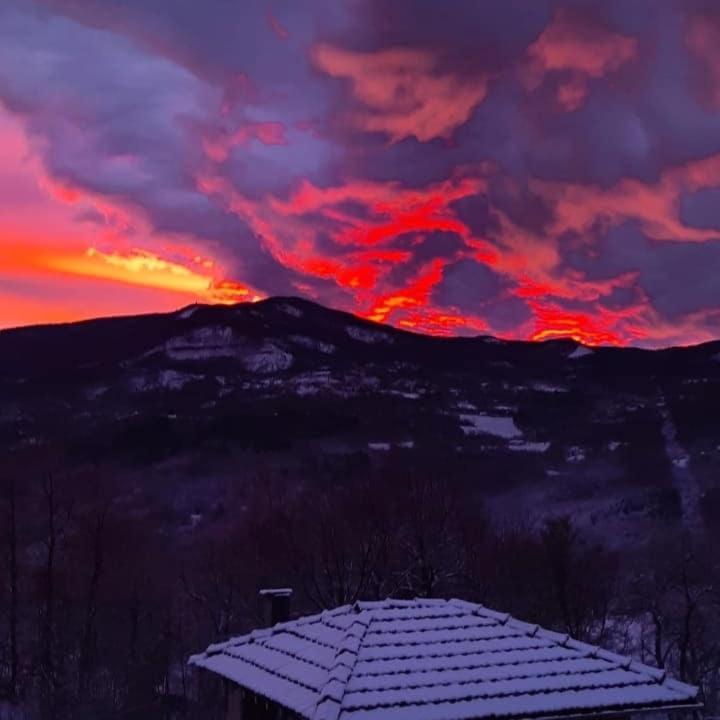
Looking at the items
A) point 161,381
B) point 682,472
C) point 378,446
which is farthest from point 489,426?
point 161,381

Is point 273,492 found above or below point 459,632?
above

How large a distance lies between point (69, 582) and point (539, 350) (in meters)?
144

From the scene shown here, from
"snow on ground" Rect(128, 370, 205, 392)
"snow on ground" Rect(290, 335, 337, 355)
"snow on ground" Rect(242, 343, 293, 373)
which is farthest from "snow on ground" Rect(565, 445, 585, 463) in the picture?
"snow on ground" Rect(128, 370, 205, 392)

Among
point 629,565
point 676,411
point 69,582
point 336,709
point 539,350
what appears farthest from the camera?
point 539,350

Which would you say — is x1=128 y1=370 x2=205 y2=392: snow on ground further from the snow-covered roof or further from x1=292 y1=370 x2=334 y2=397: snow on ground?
the snow-covered roof

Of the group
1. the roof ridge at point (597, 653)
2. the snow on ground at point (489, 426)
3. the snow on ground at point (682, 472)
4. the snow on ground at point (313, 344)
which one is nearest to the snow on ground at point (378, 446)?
the snow on ground at point (489, 426)

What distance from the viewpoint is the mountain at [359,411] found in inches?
4360

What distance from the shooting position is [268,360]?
177 metres

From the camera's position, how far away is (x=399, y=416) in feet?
460

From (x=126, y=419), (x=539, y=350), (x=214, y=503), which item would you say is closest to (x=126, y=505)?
(x=214, y=503)

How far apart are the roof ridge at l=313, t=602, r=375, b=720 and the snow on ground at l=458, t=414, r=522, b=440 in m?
123

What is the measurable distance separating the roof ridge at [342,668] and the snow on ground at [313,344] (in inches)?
6724

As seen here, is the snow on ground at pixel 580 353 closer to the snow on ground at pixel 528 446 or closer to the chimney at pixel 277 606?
the snow on ground at pixel 528 446

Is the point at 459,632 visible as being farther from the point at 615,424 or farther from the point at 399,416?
the point at 615,424
